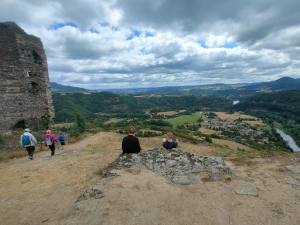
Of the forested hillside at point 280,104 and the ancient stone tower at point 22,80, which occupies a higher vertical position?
the ancient stone tower at point 22,80

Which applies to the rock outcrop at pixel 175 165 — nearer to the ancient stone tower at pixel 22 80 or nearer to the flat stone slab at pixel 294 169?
the flat stone slab at pixel 294 169

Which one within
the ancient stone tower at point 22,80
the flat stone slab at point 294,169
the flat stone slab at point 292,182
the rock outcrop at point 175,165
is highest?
the ancient stone tower at point 22,80

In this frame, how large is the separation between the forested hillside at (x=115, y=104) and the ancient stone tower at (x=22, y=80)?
58.7 m

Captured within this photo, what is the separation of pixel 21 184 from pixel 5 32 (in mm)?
12138

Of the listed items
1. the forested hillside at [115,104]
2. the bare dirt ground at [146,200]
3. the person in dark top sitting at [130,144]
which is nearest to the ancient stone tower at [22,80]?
the bare dirt ground at [146,200]

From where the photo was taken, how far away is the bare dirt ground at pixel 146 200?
13.5 feet

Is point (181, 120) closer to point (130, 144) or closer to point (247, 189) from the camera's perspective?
point (130, 144)

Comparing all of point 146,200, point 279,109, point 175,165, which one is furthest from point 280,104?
point 146,200

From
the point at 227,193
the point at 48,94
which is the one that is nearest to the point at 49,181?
the point at 227,193

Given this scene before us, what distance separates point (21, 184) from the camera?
654 cm

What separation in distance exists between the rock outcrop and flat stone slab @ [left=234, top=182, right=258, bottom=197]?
1.95 ft

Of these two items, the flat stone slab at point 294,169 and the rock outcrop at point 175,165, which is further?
the flat stone slab at point 294,169

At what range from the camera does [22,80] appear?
13914mm

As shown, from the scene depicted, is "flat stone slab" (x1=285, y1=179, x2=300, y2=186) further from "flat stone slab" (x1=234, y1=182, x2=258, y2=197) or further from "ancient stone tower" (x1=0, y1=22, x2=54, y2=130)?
"ancient stone tower" (x1=0, y1=22, x2=54, y2=130)
